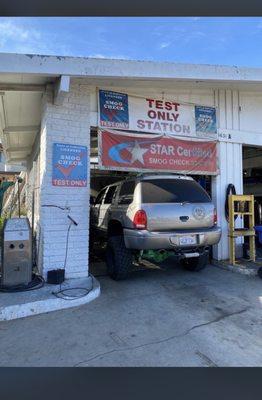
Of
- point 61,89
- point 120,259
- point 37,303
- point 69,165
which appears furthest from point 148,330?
point 61,89

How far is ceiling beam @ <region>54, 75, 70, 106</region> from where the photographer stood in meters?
5.62

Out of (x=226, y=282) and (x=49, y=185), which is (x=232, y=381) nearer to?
(x=226, y=282)

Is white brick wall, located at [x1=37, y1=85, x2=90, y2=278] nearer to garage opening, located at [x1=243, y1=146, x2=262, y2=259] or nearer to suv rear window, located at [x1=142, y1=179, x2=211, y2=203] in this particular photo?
suv rear window, located at [x1=142, y1=179, x2=211, y2=203]

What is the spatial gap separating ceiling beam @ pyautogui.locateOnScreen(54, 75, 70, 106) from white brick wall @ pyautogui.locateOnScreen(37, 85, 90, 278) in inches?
5.2

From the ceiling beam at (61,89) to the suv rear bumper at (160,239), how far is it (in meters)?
2.73

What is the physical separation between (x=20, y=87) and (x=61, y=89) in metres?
0.97

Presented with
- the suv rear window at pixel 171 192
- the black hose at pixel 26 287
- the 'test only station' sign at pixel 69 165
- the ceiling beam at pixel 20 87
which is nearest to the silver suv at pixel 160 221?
the suv rear window at pixel 171 192

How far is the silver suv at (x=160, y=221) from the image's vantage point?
18.9 feet

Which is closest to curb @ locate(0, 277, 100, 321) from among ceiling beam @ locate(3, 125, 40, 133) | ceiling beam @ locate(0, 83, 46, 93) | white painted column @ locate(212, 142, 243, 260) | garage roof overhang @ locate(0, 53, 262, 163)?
garage roof overhang @ locate(0, 53, 262, 163)

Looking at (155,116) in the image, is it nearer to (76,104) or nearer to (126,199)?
(76,104)

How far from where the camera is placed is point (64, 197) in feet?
20.1

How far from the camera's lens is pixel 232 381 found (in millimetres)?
3078

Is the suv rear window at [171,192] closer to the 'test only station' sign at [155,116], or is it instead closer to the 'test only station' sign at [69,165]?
the 'test only station' sign at [69,165]

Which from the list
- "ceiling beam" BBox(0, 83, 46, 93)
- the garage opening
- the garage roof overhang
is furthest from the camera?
the garage opening
